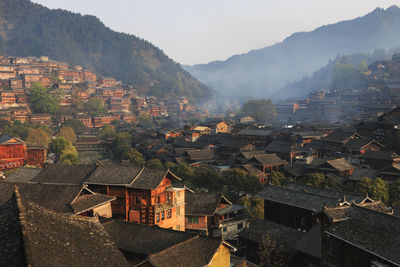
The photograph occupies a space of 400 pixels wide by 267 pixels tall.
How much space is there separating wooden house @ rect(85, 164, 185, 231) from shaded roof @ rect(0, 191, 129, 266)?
14980 millimetres

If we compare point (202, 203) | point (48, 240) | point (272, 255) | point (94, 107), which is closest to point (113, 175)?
point (202, 203)

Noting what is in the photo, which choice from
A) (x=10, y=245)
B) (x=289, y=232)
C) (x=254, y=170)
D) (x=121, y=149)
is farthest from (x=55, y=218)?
(x=121, y=149)

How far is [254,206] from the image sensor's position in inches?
1436

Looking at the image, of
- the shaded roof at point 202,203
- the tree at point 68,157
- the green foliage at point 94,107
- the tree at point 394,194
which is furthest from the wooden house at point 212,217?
the green foliage at point 94,107

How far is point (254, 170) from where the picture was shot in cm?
4931

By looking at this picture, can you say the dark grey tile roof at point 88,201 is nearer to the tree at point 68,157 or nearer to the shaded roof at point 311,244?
the shaded roof at point 311,244

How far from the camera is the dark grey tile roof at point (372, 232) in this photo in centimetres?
1611

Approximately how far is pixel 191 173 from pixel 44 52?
532 ft

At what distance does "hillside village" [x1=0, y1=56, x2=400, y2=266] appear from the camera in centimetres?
1161

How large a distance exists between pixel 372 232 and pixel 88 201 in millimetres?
17113

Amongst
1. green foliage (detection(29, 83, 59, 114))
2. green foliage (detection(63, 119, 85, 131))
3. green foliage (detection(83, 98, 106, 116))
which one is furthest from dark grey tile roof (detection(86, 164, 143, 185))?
green foliage (detection(83, 98, 106, 116))

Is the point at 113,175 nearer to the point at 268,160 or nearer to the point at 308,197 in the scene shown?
the point at 308,197

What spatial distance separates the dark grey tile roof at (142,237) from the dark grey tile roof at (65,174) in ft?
32.0

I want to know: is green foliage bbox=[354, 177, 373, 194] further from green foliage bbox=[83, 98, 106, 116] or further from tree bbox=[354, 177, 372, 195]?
green foliage bbox=[83, 98, 106, 116]
